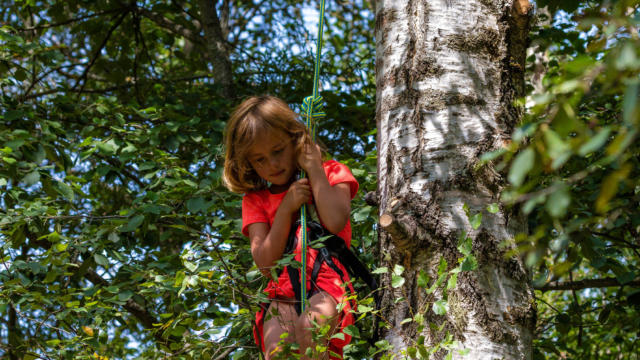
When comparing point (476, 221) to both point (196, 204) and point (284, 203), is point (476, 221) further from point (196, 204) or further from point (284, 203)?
point (196, 204)

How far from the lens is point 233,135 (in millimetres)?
2137

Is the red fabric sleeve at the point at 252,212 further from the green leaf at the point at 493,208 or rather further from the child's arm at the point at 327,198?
the green leaf at the point at 493,208

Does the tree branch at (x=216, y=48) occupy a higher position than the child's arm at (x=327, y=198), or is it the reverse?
the tree branch at (x=216, y=48)

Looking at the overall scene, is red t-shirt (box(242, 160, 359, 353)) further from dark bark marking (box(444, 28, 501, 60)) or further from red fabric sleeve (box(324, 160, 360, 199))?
dark bark marking (box(444, 28, 501, 60))

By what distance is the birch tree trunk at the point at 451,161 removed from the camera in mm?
1610

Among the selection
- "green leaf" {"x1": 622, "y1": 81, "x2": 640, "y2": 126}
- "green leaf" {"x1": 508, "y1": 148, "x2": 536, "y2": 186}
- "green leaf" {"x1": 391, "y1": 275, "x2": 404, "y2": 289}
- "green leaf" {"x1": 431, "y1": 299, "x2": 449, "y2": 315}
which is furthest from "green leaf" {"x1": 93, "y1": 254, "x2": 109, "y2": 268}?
"green leaf" {"x1": 622, "y1": 81, "x2": 640, "y2": 126}

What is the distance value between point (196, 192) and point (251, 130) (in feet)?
3.09

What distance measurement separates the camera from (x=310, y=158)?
1987 millimetres

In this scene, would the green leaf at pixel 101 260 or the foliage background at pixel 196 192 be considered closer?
the foliage background at pixel 196 192

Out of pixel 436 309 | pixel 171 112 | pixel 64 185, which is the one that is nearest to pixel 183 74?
pixel 171 112

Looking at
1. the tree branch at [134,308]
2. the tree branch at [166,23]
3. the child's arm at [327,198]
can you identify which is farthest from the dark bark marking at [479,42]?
the tree branch at [166,23]

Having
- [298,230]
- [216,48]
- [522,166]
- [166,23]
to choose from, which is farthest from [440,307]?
[166,23]

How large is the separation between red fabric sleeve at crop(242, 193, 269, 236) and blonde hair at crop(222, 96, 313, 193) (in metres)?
0.07

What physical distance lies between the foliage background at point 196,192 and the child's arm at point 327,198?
0.34m
